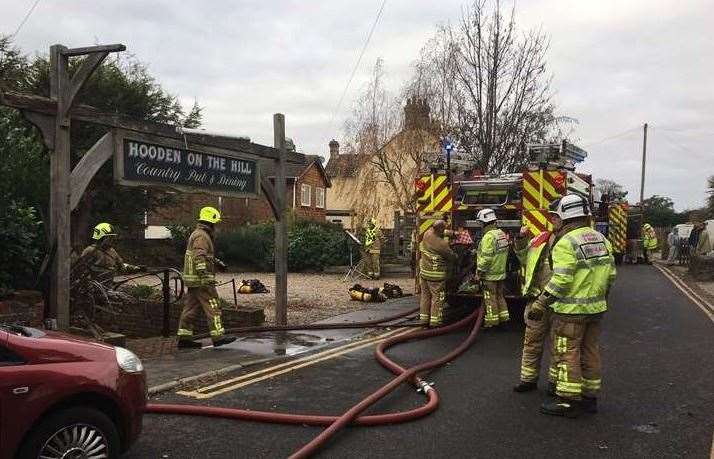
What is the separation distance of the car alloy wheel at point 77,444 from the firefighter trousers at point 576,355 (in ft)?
12.1

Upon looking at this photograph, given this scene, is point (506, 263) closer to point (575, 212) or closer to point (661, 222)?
point (575, 212)

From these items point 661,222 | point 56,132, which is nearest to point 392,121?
point 56,132

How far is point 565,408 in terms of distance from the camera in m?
5.46

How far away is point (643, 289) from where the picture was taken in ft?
53.5

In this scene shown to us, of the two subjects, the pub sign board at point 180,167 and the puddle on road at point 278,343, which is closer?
the pub sign board at point 180,167

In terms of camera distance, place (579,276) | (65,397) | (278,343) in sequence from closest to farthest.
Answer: (65,397)
(579,276)
(278,343)

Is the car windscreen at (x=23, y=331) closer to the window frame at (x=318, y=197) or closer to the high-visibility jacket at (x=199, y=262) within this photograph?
the high-visibility jacket at (x=199, y=262)

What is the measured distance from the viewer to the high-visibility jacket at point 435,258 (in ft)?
32.1

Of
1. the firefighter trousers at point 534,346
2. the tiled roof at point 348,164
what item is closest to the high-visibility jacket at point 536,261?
the firefighter trousers at point 534,346

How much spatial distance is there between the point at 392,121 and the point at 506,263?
1506 cm

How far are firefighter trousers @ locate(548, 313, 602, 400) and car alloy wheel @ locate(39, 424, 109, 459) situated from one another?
3699 millimetres

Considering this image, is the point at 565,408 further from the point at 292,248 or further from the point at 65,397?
the point at 292,248

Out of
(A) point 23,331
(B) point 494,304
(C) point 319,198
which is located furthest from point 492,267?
(C) point 319,198

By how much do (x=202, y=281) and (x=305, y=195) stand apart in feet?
99.4
